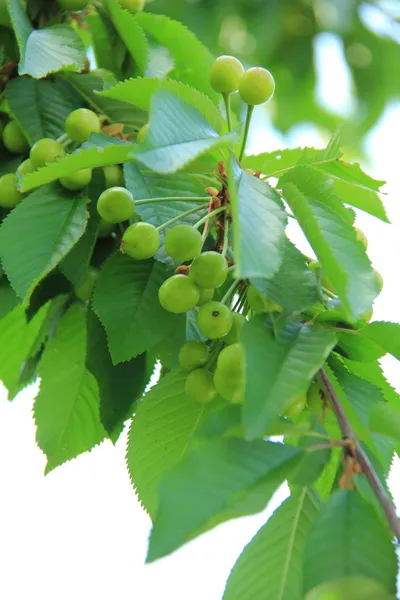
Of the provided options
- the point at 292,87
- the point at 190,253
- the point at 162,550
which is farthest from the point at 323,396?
the point at 292,87

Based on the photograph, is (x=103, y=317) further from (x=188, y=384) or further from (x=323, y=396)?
(x=323, y=396)

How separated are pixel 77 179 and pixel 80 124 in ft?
0.24

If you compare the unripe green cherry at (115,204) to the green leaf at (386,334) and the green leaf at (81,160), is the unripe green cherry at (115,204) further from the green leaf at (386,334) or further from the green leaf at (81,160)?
the green leaf at (386,334)

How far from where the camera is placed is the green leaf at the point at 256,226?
52 centimetres

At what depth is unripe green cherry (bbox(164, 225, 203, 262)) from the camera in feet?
2.27

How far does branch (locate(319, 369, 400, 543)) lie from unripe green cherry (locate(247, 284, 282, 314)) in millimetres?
73

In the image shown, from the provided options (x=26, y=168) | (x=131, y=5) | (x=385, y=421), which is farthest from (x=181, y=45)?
(x=385, y=421)

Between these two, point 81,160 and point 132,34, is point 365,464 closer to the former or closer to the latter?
point 81,160

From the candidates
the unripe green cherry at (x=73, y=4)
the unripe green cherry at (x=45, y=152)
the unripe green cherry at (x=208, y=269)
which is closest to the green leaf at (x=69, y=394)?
the unripe green cherry at (x=45, y=152)

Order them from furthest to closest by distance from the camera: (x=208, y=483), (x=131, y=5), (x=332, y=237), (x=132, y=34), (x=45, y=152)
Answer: (x=131, y=5) < (x=132, y=34) < (x=45, y=152) < (x=332, y=237) < (x=208, y=483)

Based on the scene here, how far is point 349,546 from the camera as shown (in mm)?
526

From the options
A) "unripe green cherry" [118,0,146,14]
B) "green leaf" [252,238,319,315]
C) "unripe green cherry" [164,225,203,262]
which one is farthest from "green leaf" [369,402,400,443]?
"unripe green cherry" [118,0,146,14]

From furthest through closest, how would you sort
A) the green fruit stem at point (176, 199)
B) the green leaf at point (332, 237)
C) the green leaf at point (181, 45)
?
the green leaf at point (181, 45) → the green fruit stem at point (176, 199) → the green leaf at point (332, 237)

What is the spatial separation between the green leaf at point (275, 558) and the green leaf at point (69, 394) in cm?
32
